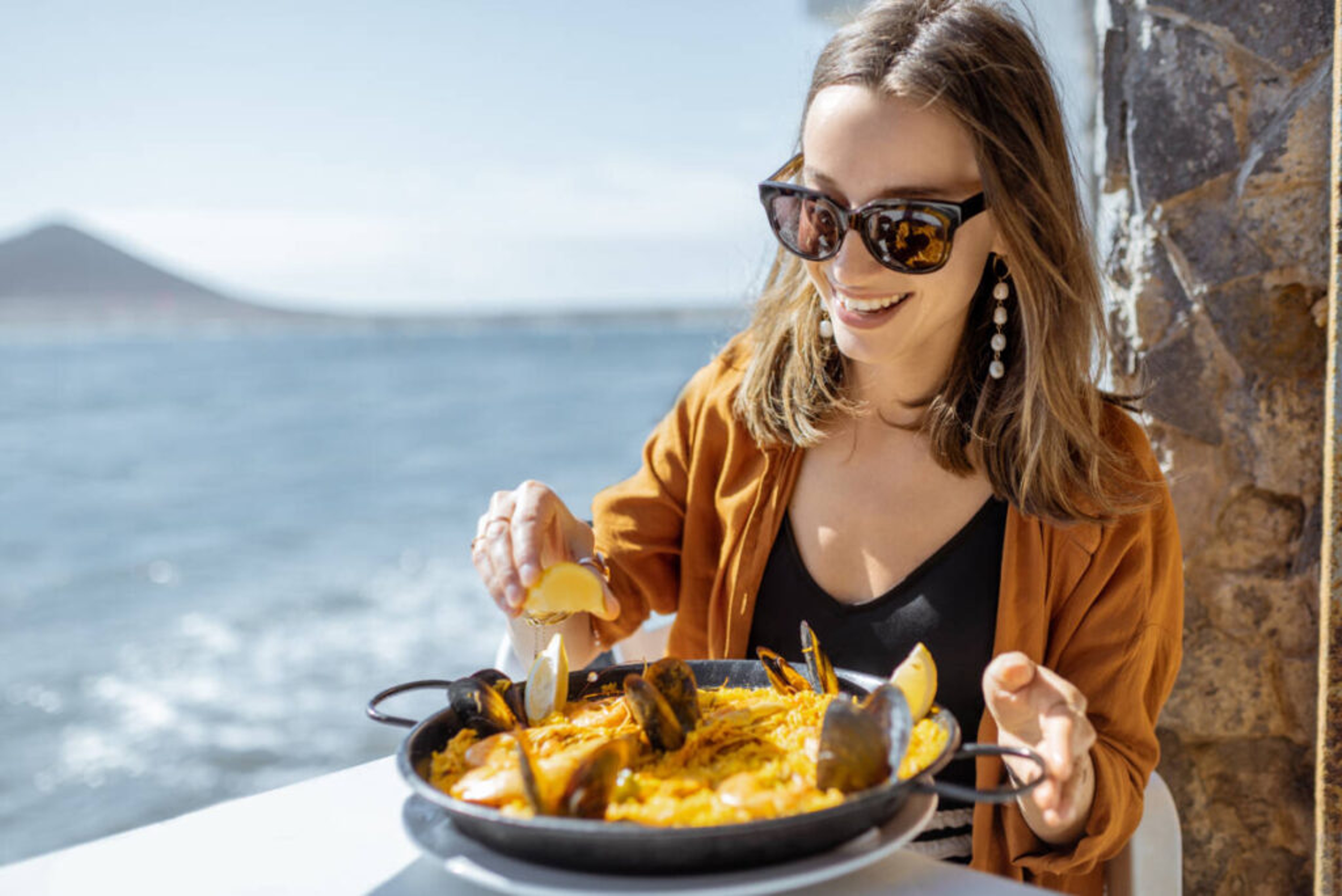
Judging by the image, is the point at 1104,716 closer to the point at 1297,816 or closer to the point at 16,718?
the point at 1297,816

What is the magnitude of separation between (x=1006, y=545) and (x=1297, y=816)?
43.3 inches

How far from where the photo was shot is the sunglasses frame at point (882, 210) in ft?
4.99

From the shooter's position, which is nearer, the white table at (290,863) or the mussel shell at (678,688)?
the white table at (290,863)

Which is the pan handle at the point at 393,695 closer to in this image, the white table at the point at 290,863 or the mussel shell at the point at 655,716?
the white table at the point at 290,863

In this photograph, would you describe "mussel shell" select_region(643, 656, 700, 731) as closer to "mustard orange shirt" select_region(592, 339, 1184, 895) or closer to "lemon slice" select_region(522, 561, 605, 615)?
"lemon slice" select_region(522, 561, 605, 615)

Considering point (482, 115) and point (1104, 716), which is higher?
point (482, 115)

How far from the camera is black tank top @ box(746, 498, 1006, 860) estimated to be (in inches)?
68.1

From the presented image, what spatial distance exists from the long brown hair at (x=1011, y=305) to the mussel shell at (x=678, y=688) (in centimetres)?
75

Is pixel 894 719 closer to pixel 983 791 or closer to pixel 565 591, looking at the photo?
pixel 983 791

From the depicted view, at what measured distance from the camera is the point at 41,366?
128 feet

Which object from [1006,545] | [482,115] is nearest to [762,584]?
[1006,545]

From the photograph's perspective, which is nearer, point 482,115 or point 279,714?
point 279,714

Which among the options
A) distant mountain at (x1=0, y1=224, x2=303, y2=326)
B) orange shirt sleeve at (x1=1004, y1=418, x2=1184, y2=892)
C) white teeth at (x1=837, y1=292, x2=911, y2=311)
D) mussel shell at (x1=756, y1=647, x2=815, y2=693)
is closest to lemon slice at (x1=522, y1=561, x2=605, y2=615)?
mussel shell at (x1=756, y1=647, x2=815, y2=693)

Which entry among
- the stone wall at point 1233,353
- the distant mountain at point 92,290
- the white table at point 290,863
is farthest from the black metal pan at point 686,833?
the distant mountain at point 92,290
